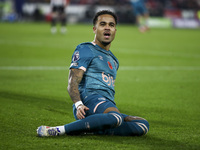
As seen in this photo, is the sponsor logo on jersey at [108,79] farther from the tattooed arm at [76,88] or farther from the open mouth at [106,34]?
the open mouth at [106,34]

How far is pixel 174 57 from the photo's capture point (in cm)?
1467

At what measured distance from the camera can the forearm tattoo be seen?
4.69m

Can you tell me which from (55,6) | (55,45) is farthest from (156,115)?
(55,6)

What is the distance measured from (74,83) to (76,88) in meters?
0.06

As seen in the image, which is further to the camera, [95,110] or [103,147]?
[95,110]

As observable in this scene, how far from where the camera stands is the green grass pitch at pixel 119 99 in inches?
177

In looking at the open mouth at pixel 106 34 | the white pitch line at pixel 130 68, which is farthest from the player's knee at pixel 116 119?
the white pitch line at pixel 130 68

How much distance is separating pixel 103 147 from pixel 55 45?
1399 cm

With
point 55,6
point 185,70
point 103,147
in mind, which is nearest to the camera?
point 103,147

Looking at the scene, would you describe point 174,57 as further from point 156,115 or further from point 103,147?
point 103,147

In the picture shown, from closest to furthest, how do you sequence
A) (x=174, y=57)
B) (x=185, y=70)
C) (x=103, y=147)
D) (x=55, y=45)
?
(x=103, y=147), (x=185, y=70), (x=174, y=57), (x=55, y=45)

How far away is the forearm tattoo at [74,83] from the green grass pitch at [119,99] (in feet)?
1.47

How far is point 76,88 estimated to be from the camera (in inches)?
186

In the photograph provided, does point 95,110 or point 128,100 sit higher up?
point 95,110
